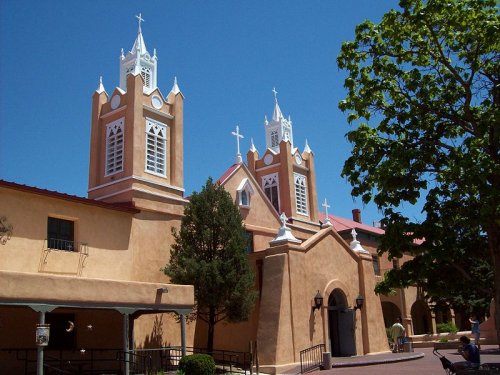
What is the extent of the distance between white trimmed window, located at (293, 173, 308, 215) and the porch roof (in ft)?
56.8

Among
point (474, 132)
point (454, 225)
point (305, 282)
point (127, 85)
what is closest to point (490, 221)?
point (454, 225)

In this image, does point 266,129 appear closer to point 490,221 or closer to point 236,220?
point 236,220

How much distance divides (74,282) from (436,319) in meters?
35.8

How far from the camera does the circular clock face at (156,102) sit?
26.5 metres

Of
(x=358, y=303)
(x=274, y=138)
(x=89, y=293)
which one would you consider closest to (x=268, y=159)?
(x=274, y=138)

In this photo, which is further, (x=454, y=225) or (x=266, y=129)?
(x=266, y=129)

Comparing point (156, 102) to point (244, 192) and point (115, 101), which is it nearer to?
point (115, 101)

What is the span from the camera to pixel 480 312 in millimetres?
36531

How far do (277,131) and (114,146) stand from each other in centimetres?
1464

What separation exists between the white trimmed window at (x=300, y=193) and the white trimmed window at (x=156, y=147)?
1194cm

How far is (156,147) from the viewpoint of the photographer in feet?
85.4

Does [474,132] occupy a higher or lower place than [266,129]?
lower

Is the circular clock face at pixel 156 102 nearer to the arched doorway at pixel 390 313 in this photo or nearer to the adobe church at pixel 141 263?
the adobe church at pixel 141 263

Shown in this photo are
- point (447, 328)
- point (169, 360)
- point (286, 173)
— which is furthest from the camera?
point (447, 328)
